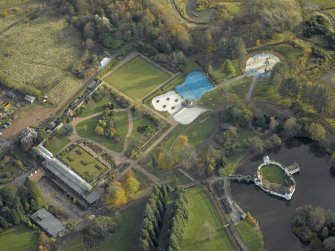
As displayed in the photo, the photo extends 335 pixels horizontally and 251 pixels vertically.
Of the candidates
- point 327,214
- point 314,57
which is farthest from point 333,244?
point 314,57

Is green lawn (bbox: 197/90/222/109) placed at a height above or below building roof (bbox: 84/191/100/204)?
below

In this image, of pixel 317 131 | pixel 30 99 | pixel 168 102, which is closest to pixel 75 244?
pixel 168 102

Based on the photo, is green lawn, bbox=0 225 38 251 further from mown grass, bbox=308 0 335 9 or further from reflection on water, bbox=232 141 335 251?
mown grass, bbox=308 0 335 9

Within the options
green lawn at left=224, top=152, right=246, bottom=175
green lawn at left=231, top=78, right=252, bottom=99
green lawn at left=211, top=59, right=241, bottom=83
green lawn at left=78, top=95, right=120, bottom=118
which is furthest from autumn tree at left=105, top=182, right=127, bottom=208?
green lawn at left=211, top=59, right=241, bottom=83

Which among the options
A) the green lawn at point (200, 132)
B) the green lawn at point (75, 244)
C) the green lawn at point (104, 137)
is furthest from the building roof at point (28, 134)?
the green lawn at point (200, 132)

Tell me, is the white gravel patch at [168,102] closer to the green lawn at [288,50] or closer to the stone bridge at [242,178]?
the stone bridge at [242,178]

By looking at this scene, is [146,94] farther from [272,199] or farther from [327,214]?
[327,214]
